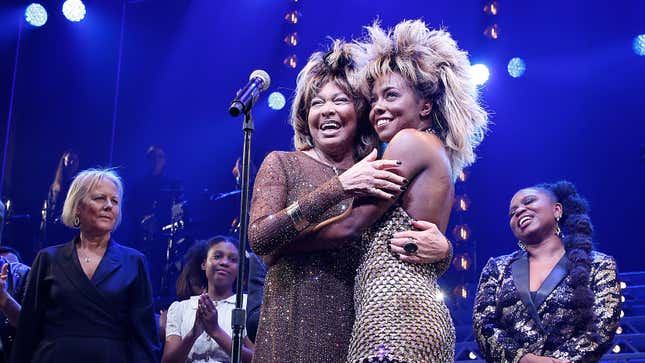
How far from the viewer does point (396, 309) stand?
86.5 inches

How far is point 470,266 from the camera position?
8.52 metres

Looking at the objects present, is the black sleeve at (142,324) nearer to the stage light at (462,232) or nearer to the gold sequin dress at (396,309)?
the gold sequin dress at (396,309)

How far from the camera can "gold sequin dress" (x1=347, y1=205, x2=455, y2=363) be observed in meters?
2.15

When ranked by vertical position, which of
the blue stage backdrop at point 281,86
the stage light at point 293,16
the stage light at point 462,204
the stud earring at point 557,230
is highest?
the stage light at point 293,16

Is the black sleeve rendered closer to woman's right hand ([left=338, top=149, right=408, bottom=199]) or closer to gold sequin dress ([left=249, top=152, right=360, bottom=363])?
gold sequin dress ([left=249, top=152, right=360, bottom=363])

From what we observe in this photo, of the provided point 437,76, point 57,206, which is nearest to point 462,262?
point 57,206

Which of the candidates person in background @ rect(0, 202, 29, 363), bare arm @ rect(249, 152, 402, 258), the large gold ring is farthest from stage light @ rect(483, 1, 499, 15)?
the large gold ring

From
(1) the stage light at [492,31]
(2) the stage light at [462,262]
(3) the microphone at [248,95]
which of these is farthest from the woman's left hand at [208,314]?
(1) the stage light at [492,31]

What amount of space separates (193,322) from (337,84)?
2732 mm

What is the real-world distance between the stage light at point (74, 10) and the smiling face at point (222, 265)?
525cm

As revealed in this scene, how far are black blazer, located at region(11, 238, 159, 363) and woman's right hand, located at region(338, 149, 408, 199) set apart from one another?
241 cm

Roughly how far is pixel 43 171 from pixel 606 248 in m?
7.01

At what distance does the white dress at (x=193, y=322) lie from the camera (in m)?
4.84

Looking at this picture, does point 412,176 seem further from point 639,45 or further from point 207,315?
point 639,45
